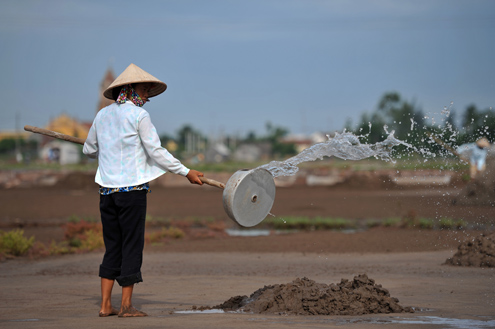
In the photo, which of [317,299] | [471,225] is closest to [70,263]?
[317,299]

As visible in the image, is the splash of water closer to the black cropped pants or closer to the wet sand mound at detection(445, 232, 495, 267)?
the black cropped pants

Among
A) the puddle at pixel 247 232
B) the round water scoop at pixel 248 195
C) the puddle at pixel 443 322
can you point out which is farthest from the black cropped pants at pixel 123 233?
the puddle at pixel 247 232

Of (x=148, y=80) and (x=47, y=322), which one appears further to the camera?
(x=148, y=80)

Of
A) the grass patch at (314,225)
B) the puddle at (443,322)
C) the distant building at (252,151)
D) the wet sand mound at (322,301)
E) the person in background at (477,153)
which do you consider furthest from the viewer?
the distant building at (252,151)

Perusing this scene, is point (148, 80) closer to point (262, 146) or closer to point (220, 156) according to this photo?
point (220, 156)

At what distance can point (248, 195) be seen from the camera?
17.9 ft

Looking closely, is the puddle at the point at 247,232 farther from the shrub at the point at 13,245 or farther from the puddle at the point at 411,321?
the puddle at the point at 411,321

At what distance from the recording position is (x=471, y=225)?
14.8 m

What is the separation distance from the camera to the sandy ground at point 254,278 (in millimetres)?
4902

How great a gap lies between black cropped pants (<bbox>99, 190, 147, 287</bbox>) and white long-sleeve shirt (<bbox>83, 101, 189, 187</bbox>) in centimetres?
14

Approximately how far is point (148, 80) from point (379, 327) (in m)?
2.86

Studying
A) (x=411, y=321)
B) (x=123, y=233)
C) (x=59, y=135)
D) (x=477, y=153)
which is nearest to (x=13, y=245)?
(x=59, y=135)

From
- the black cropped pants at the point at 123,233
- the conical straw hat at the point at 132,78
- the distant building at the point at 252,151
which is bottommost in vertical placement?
the black cropped pants at the point at 123,233

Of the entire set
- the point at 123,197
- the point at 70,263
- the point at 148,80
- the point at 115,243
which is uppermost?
the point at 148,80
